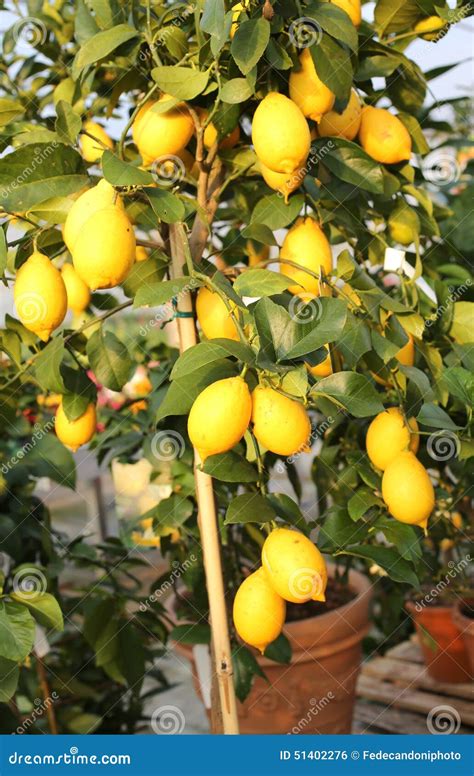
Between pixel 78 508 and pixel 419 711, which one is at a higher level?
pixel 419 711

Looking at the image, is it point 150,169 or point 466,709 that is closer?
point 150,169

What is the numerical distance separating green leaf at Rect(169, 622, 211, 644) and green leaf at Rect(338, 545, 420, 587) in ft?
0.81

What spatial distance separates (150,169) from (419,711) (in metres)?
1.01

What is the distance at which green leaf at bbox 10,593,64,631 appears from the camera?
26.0 inches

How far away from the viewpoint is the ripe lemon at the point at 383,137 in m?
0.70

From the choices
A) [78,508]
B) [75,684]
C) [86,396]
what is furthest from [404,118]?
[78,508]

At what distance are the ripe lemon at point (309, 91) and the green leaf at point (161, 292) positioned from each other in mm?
180

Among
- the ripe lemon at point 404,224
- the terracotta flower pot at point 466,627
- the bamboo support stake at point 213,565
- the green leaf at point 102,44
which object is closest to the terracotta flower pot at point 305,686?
the terracotta flower pot at point 466,627

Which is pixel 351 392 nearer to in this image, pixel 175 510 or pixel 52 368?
pixel 52 368

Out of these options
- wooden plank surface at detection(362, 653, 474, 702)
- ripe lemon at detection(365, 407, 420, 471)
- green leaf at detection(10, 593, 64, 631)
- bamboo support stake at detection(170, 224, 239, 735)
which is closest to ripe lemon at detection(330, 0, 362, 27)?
bamboo support stake at detection(170, 224, 239, 735)

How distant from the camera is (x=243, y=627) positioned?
1.94ft

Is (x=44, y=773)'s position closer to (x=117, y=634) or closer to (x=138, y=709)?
(x=117, y=634)

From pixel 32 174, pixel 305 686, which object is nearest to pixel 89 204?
pixel 32 174

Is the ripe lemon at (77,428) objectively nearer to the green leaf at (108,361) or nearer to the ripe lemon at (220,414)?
the green leaf at (108,361)
